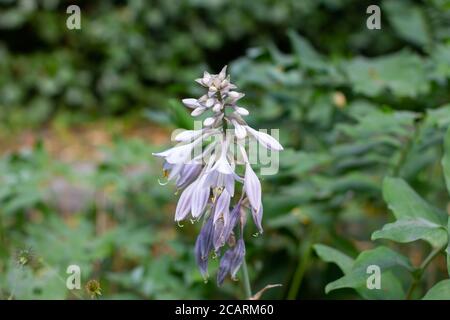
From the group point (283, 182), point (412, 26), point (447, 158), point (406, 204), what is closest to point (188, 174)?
point (406, 204)

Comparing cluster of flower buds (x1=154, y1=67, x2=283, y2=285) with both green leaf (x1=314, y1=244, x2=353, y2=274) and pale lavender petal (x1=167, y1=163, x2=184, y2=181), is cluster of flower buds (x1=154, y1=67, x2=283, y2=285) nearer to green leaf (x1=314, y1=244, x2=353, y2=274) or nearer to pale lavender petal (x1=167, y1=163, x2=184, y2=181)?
pale lavender petal (x1=167, y1=163, x2=184, y2=181)

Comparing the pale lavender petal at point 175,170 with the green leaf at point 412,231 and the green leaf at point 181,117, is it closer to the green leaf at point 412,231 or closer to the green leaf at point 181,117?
the green leaf at point 412,231

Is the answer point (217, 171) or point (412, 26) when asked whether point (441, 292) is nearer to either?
point (217, 171)

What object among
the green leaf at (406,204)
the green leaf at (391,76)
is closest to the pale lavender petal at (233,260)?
the green leaf at (406,204)

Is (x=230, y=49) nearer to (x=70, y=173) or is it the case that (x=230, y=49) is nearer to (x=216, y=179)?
(x=70, y=173)
